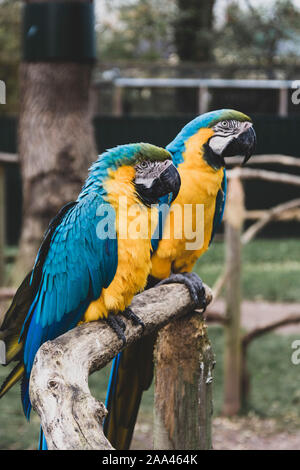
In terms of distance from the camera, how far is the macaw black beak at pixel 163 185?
3.26ft

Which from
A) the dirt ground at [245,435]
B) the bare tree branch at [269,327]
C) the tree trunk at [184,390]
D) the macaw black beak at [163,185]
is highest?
the macaw black beak at [163,185]

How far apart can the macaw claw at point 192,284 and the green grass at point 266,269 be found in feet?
9.36

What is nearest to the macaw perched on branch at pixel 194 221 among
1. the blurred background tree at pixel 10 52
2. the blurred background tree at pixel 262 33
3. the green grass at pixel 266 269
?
the green grass at pixel 266 269

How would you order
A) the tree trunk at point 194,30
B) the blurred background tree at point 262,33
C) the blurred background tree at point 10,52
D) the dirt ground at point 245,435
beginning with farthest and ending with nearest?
the blurred background tree at point 10,52
the tree trunk at point 194,30
the blurred background tree at point 262,33
the dirt ground at point 245,435

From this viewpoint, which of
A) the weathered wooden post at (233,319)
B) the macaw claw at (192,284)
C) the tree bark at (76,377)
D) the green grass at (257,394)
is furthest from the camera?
the weathered wooden post at (233,319)

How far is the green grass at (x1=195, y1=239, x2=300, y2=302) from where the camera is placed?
4562 mm

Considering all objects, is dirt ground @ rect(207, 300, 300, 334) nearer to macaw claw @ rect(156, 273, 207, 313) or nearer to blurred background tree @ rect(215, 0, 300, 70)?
macaw claw @ rect(156, 273, 207, 313)

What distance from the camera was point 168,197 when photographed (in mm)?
1188

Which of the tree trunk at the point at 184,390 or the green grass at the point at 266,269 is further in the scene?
the green grass at the point at 266,269

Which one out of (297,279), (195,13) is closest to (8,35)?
(195,13)

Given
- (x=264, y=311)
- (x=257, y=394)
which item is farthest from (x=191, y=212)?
(x=264, y=311)

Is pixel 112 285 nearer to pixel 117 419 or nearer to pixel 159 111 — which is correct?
pixel 117 419

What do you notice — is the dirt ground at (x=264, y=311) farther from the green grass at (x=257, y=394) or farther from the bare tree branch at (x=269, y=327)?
the bare tree branch at (x=269, y=327)

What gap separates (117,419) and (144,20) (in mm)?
6652
